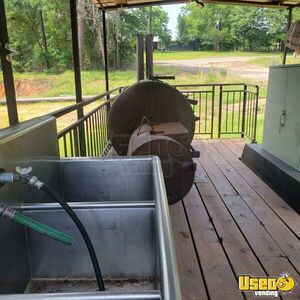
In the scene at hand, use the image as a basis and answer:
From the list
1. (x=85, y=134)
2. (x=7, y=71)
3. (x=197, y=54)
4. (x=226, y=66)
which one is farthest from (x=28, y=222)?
(x=197, y=54)

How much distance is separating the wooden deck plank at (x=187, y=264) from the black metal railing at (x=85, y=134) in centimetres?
97

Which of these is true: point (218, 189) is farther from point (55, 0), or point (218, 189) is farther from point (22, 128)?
point (55, 0)

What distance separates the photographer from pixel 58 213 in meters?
0.95

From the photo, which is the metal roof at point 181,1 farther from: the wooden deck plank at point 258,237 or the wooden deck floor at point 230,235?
the wooden deck plank at point 258,237

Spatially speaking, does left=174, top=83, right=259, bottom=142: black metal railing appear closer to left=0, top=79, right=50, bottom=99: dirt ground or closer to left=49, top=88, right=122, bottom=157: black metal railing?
left=49, top=88, right=122, bottom=157: black metal railing

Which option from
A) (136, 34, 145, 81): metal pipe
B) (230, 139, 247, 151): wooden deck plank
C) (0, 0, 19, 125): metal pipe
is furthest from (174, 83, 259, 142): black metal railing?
(0, 0, 19, 125): metal pipe

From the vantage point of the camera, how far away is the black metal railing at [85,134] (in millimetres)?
2021

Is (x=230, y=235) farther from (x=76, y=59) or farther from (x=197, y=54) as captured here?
(x=197, y=54)

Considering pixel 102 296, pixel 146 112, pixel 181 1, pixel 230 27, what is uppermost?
pixel 230 27

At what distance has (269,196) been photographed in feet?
9.70

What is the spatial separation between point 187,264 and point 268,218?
94cm

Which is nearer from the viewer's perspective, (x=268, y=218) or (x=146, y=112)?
(x=268, y=218)

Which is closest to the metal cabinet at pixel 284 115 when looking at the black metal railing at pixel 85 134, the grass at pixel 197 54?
the black metal railing at pixel 85 134

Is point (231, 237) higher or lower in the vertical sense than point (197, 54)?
lower
